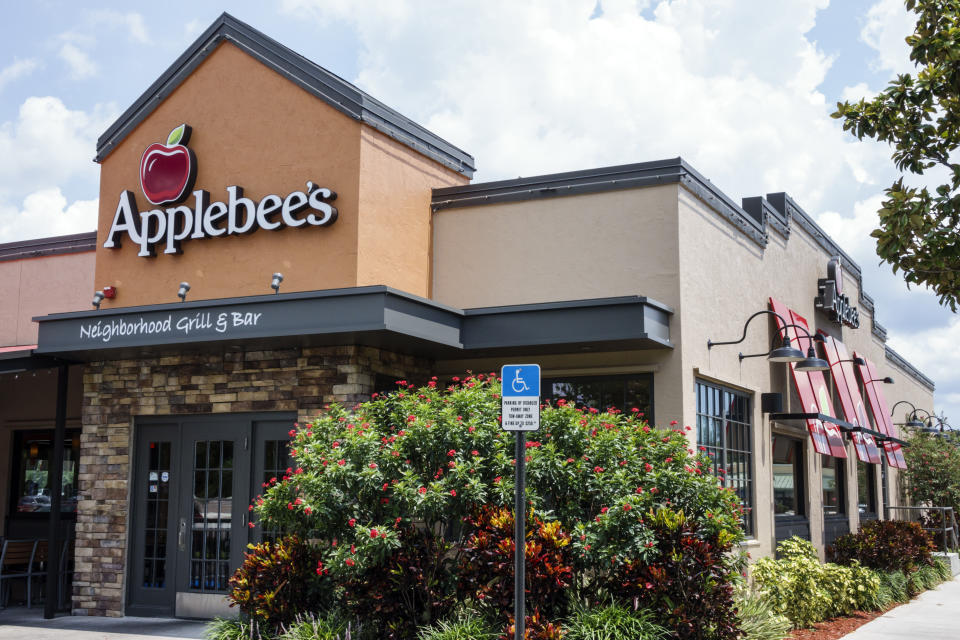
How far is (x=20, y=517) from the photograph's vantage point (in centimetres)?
1720

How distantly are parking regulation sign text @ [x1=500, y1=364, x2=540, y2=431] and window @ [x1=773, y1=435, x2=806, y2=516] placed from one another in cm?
934

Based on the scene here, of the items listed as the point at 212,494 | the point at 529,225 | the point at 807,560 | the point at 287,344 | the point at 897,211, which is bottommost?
the point at 807,560

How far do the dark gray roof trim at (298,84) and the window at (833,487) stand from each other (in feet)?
32.8

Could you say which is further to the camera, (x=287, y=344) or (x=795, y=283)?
(x=795, y=283)

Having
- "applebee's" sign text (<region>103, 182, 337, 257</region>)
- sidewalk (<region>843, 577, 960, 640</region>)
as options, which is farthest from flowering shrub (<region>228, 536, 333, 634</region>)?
sidewalk (<region>843, 577, 960, 640</region>)

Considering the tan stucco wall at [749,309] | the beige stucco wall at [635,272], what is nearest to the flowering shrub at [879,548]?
the tan stucco wall at [749,309]

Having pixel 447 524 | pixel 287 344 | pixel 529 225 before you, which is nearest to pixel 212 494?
pixel 287 344

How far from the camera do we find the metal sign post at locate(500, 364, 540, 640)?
7535 millimetres

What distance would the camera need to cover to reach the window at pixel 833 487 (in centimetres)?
1981

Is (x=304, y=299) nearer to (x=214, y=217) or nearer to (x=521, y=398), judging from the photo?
(x=214, y=217)

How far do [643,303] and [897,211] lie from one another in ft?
10.5

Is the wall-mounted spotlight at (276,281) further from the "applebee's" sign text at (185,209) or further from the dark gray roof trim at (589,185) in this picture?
the dark gray roof trim at (589,185)

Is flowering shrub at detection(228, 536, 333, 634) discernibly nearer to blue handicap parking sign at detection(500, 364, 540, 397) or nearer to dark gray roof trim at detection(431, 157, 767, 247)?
blue handicap parking sign at detection(500, 364, 540, 397)

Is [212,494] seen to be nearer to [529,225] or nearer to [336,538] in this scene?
[336,538]
